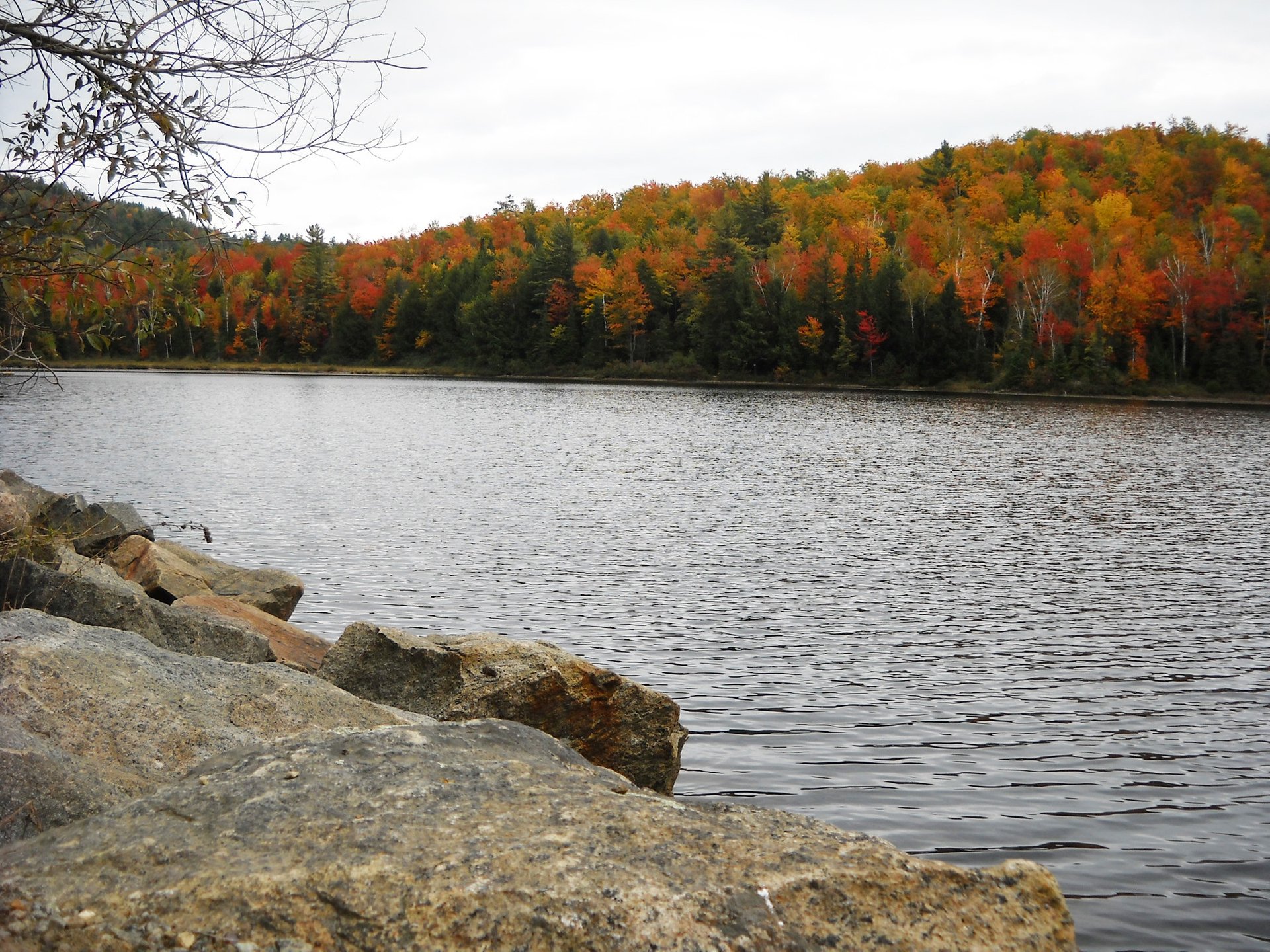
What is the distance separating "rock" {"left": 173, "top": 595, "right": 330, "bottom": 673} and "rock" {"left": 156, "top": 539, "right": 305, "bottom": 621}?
2.27m

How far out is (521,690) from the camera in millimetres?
9789

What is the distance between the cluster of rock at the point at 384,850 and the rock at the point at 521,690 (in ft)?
9.42

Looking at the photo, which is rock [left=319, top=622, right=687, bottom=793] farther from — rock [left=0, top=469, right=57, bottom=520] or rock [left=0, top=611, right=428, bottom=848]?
rock [left=0, top=469, right=57, bottom=520]

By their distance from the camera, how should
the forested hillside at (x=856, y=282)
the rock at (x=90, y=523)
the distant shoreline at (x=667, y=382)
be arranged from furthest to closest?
the forested hillside at (x=856, y=282) → the distant shoreline at (x=667, y=382) → the rock at (x=90, y=523)

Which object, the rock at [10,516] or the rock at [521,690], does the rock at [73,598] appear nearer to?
the rock at [521,690]

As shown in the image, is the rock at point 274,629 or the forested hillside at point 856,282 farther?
the forested hillside at point 856,282

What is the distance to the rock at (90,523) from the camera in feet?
54.6

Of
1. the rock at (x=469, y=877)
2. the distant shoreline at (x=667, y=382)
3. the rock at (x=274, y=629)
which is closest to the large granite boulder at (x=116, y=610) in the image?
the rock at (x=274, y=629)

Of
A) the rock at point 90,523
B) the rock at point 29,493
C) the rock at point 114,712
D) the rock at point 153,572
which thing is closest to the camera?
the rock at point 114,712

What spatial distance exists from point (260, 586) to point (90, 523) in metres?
3.99

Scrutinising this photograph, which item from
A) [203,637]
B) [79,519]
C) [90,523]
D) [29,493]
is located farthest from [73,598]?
[29,493]

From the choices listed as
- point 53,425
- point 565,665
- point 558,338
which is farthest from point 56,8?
point 558,338

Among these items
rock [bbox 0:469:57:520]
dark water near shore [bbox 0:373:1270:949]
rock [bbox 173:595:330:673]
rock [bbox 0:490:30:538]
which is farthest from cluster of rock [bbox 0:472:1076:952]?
rock [bbox 0:469:57:520]

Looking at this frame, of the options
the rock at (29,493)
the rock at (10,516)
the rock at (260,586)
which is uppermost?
the rock at (10,516)
